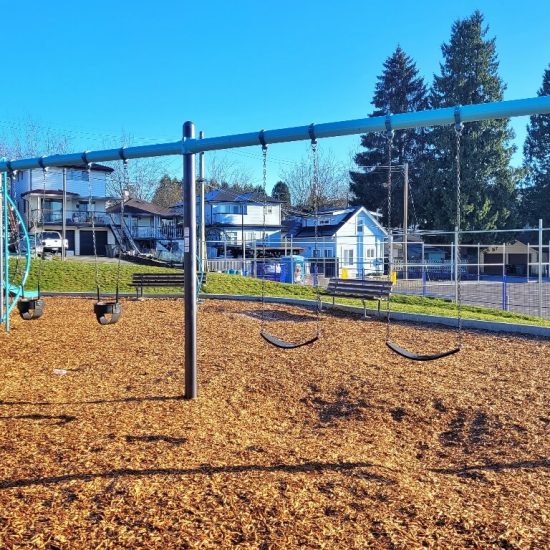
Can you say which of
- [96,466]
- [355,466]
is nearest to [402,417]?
[355,466]

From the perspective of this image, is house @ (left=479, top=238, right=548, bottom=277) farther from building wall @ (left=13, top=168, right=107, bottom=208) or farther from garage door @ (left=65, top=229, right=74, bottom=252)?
garage door @ (left=65, top=229, right=74, bottom=252)

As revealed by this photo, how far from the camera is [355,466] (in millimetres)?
3766

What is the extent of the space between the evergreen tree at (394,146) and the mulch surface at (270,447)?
46025mm

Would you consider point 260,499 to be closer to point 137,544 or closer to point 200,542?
point 200,542

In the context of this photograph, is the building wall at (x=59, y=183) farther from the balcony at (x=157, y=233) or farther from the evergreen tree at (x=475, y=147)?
the evergreen tree at (x=475, y=147)

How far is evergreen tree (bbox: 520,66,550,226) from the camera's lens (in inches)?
2114

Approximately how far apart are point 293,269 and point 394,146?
3318 centimetres

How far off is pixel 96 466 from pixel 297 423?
5.93ft

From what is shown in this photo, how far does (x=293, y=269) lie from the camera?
28109 millimetres

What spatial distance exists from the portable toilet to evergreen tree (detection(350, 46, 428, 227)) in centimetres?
2468

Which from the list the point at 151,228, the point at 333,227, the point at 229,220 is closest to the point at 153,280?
the point at 333,227

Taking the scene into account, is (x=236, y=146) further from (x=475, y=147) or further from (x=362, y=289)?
(x=475, y=147)

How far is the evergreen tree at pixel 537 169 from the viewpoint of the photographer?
176 feet

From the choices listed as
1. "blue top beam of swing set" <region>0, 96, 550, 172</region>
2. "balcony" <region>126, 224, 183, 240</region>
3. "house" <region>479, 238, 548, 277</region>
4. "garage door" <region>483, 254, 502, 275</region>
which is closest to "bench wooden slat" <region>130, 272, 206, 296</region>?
"blue top beam of swing set" <region>0, 96, 550, 172</region>
